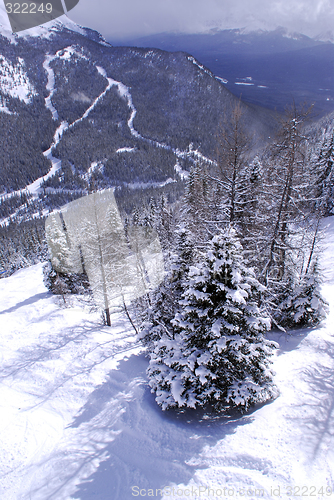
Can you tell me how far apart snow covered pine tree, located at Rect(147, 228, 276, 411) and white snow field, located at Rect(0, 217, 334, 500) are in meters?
0.96

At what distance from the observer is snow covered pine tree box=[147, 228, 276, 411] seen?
7.41 meters

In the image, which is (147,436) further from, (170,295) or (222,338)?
(170,295)

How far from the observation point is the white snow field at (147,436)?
5914 mm

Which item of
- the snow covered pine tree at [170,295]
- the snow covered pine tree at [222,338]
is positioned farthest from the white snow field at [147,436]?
the snow covered pine tree at [170,295]

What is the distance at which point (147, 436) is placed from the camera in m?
7.96

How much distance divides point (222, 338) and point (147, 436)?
13.9 ft

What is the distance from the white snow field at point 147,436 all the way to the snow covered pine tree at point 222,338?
0.96 meters

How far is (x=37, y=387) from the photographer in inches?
477

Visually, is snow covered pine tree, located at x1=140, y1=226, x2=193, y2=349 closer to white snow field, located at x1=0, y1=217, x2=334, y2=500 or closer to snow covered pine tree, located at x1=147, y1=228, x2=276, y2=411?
white snow field, located at x1=0, y1=217, x2=334, y2=500

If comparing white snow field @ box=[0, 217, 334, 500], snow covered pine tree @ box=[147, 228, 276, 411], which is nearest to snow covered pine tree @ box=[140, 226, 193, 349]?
white snow field @ box=[0, 217, 334, 500]

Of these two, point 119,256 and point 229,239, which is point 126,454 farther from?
point 119,256

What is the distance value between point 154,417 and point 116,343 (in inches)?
348

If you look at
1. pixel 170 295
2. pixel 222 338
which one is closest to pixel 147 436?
pixel 222 338

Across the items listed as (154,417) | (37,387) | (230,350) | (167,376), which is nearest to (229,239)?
(230,350)
